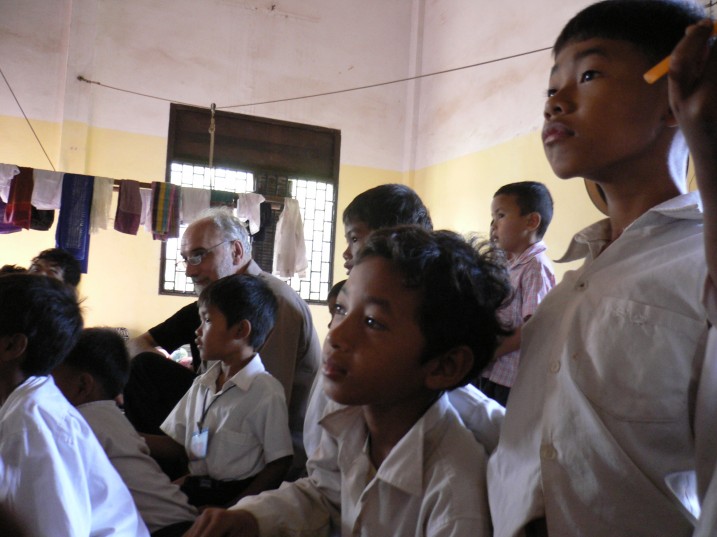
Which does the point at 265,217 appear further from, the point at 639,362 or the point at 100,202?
the point at 639,362

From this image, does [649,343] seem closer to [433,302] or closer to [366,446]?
[433,302]

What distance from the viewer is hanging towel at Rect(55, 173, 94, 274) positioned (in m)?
4.63

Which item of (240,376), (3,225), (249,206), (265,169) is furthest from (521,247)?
(265,169)

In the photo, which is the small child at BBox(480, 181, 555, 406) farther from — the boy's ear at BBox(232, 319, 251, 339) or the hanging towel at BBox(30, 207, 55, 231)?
the hanging towel at BBox(30, 207, 55, 231)

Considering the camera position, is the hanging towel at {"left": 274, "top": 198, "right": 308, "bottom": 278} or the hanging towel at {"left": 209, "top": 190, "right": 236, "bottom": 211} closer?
the hanging towel at {"left": 209, "top": 190, "right": 236, "bottom": 211}

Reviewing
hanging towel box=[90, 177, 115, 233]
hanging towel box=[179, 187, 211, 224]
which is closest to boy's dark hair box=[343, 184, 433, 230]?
hanging towel box=[179, 187, 211, 224]

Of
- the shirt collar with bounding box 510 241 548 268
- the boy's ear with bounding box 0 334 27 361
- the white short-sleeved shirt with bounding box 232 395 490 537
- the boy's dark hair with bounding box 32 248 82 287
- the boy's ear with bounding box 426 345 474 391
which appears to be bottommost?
the white short-sleeved shirt with bounding box 232 395 490 537

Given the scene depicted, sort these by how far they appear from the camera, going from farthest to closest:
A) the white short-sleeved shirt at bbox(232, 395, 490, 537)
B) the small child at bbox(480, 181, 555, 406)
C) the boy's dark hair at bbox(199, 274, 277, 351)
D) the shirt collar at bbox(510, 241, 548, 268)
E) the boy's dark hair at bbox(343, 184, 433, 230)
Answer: the shirt collar at bbox(510, 241, 548, 268) < the small child at bbox(480, 181, 555, 406) < the boy's dark hair at bbox(199, 274, 277, 351) < the boy's dark hair at bbox(343, 184, 433, 230) < the white short-sleeved shirt at bbox(232, 395, 490, 537)

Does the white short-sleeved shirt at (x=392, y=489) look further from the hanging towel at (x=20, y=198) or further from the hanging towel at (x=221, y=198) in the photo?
the hanging towel at (x=20, y=198)

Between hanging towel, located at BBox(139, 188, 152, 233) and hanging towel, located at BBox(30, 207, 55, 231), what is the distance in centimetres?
68

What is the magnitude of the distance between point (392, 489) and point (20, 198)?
447 cm

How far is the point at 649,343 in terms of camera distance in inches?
30.6

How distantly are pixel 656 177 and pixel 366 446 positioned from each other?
0.68 m

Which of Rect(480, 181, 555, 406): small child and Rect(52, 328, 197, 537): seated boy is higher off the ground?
Rect(480, 181, 555, 406): small child
